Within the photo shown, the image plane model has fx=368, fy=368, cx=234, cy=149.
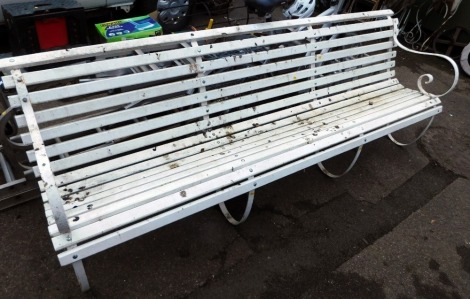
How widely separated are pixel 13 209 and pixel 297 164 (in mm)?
1903

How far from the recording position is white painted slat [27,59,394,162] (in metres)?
1.91

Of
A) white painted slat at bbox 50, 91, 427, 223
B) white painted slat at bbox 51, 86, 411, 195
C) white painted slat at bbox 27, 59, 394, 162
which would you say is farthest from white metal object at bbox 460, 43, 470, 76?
white painted slat at bbox 51, 86, 411, 195

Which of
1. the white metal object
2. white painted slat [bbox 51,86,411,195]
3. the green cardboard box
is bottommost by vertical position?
the white metal object

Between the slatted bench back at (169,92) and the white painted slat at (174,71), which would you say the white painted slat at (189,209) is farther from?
the white painted slat at (174,71)

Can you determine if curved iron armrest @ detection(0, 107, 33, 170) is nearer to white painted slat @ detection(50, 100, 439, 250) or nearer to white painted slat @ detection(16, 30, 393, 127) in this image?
white painted slat @ detection(16, 30, 393, 127)

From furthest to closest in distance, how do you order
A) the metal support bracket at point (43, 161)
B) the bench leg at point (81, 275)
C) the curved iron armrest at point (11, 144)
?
the curved iron armrest at point (11, 144) → the bench leg at point (81, 275) → the metal support bracket at point (43, 161)

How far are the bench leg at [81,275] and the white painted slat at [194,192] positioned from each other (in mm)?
191

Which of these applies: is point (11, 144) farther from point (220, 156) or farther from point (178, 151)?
point (220, 156)

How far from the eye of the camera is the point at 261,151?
2279 millimetres

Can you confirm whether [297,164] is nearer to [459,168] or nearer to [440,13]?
Answer: [459,168]

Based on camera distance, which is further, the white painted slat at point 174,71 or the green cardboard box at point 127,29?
the green cardboard box at point 127,29

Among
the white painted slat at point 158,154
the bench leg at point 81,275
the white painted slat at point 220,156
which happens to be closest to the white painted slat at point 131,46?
the white painted slat at point 158,154

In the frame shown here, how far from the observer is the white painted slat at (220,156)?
1.87 meters

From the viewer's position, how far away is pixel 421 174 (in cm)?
327
